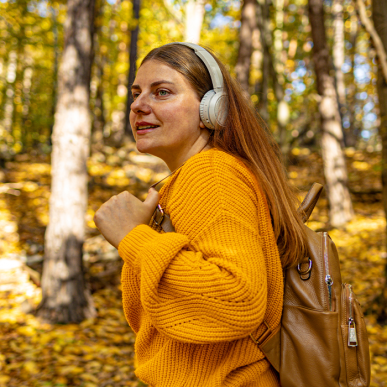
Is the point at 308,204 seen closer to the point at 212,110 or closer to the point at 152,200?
the point at 212,110

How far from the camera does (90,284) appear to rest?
552cm

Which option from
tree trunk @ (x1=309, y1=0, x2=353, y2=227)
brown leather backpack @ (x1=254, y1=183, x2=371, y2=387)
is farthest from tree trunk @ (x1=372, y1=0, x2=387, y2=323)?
tree trunk @ (x1=309, y1=0, x2=353, y2=227)

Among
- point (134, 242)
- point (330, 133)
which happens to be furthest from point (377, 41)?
point (330, 133)

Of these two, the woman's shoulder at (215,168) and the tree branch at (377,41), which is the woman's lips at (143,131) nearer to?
the woman's shoulder at (215,168)

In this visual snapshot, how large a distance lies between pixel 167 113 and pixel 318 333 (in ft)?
3.01

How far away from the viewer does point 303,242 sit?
1.29 m

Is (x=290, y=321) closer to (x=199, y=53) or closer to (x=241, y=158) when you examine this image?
(x=241, y=158)

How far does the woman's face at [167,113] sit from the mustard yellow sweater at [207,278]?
17 centimetres

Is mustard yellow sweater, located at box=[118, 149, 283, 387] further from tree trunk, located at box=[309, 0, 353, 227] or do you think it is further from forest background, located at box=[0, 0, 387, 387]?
tree trunk, located at box=[309, 0, 353, 227]

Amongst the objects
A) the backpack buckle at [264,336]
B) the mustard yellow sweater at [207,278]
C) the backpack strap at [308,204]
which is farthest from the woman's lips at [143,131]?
the backpack buckle at [264,336]

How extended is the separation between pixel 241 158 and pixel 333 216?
25.1 feet

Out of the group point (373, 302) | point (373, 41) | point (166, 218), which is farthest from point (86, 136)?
point (373, 302)

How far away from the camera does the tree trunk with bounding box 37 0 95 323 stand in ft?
15.0

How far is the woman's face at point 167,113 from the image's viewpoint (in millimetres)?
1330
